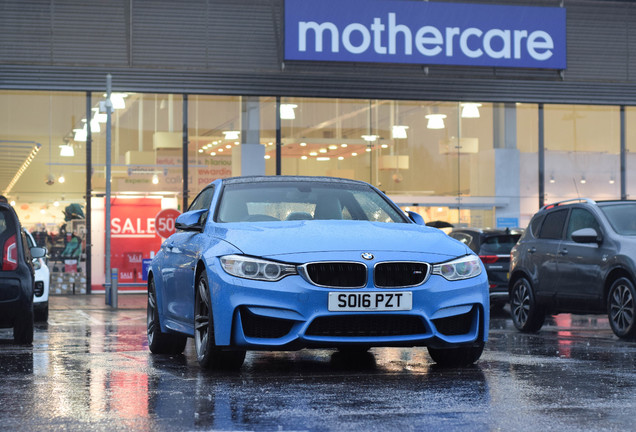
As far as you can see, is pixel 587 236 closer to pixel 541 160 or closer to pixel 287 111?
pixel 287 111

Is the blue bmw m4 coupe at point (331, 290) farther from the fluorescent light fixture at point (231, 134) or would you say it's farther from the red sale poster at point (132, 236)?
the fluorescent light fixture at point (231, 134)

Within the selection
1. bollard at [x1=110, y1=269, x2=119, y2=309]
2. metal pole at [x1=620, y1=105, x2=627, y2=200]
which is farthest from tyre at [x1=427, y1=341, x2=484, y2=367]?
metal pole at [x1=620, y1=105, x2=627, y2=200]

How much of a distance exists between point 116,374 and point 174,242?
1.80m

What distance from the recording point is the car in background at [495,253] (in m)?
18.8

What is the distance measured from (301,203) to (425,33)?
19771 mm

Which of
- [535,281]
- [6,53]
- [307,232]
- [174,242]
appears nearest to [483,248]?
[535,281]

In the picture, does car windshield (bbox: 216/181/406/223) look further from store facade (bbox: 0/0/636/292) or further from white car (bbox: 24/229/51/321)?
store facade (bbox: 0/0/636/292)

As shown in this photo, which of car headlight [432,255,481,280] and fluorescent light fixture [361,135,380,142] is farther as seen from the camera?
fluorescent light fixture [361,135,380,142]

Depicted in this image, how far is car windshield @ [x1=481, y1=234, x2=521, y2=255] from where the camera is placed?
1906 cm

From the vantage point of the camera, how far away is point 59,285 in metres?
26.9

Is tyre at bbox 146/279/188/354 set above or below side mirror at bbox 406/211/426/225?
below

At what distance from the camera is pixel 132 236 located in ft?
90.1

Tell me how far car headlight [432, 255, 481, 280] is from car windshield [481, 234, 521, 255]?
1105cm

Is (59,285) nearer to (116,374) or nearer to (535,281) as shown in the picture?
(535,281)
